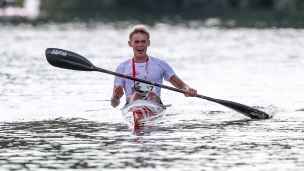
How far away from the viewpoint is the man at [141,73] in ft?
56.7

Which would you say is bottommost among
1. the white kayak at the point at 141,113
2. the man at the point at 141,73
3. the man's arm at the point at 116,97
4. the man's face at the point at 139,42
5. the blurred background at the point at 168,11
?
the white kayak at the point at 141,113

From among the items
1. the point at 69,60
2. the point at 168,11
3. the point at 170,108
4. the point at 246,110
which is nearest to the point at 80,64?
the point at 69,60

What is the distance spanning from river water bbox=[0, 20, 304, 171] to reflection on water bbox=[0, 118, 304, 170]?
0.04 ft

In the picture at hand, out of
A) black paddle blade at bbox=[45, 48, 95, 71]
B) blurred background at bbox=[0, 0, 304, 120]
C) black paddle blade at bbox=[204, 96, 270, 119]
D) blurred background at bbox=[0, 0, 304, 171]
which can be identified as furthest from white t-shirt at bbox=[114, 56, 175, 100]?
blurred background at bbox=[0, 0, 304, 120]

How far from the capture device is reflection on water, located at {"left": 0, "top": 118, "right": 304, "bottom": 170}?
515 inches

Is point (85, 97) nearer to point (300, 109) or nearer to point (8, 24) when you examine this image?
point (300, 109)

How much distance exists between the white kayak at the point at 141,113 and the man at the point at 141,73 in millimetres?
206

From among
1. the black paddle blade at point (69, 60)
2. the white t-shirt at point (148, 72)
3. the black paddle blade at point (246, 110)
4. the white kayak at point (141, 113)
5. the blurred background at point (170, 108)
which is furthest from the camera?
the black paddle blade at point (69, 60)

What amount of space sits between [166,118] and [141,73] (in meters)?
0.98

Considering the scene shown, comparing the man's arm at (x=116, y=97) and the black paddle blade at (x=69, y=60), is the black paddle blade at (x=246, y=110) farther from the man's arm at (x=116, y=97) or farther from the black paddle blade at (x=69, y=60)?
the black paddle blade at (x=69, y=60)

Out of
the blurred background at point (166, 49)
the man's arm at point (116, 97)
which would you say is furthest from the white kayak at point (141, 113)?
the blurred background at point (166, 49)

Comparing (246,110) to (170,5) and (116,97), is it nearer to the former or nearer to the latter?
(116,97)

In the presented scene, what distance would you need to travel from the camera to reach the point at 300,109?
19.4 m

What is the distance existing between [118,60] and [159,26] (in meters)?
28.5
